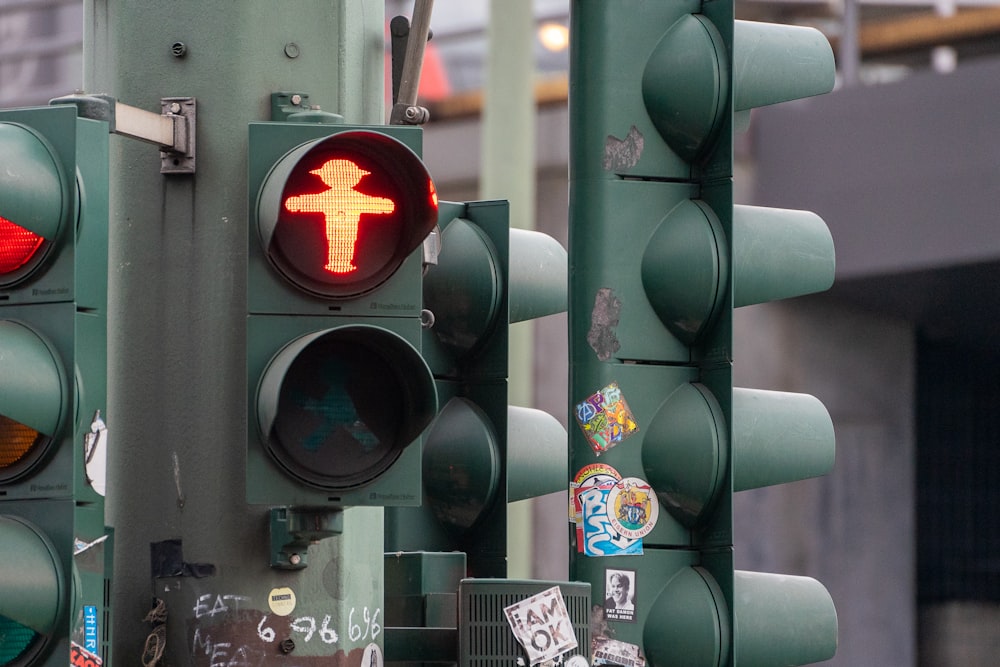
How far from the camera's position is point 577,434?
203 inches

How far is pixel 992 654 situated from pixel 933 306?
353cm

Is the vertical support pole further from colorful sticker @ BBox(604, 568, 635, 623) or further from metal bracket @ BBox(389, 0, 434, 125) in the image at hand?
metal bracket @ BBox(389, 0, 434, 125)

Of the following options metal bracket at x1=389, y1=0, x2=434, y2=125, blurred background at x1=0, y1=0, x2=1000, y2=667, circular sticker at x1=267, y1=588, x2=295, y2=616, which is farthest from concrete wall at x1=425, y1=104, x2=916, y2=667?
circular sticker at x1=267, y1=588, x2=295, y2=616

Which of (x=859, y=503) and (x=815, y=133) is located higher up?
(x=815, y=133)

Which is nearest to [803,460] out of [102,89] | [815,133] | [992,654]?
[102,89]

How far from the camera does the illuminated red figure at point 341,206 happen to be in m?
4.20

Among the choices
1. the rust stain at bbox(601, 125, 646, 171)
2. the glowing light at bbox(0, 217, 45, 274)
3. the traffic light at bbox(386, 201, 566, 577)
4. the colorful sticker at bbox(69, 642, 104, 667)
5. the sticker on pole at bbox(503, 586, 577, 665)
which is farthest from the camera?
the traffic light at bbox(386, 201, 566, 577)

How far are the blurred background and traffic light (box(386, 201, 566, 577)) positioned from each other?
9800 millimetres

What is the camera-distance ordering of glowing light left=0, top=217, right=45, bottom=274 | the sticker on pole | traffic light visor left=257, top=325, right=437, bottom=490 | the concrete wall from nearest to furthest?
glowing light left=0, top=217, right=45, bottom=274, traffic light visor left=257, top=325, right=437, bottom=490, the sticker on pole, the concrete wall

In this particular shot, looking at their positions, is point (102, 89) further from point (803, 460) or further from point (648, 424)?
point (803, 460)

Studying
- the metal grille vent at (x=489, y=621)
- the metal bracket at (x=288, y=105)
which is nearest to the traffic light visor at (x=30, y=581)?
the metal grille vent at (x=489, y=621)

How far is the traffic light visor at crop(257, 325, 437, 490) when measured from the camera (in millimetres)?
4121

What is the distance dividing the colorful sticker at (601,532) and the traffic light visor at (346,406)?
3.53 feet

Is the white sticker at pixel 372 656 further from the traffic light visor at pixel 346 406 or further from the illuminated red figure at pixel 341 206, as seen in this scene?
the illuminated red figure at pixel 341 206
